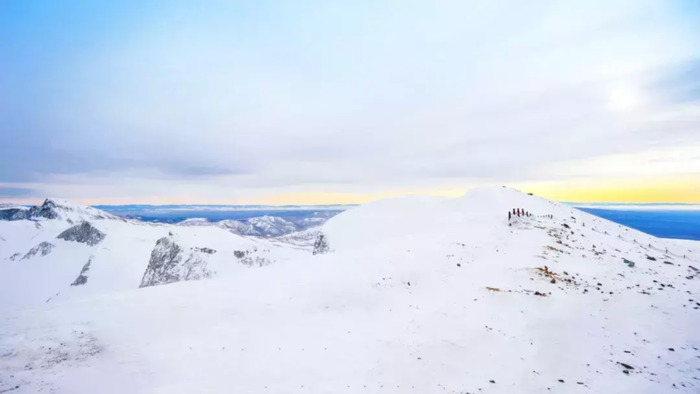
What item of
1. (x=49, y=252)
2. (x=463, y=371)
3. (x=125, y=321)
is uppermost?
(x=125, y=321)

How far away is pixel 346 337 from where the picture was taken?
44.8ft

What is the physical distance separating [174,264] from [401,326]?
70447 millimetres

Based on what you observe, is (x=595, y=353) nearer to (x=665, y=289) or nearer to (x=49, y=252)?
(x=665, y=289)

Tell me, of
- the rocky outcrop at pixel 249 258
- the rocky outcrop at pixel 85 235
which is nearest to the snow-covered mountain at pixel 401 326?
the rocky outcrop at pixel 249 258

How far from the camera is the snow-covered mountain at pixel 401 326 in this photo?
10.6m

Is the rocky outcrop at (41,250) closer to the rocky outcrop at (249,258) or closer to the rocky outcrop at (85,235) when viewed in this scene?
the rocky outcrop at (85,235)

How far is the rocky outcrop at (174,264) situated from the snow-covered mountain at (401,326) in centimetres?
5427

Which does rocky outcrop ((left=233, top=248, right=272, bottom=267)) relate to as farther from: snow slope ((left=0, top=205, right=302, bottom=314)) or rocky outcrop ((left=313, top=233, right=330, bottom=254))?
rocky outcrop ((left=313, top=233, right=330, bottom=254))

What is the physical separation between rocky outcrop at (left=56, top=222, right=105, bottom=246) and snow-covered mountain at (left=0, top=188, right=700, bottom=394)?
627 ft

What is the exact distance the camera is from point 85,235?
170 metres

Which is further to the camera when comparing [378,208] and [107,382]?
[378,208]

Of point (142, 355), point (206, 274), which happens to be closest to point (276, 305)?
point (142, 355)

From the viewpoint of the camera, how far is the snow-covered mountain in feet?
34.8

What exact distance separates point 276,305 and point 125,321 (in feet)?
23.2
